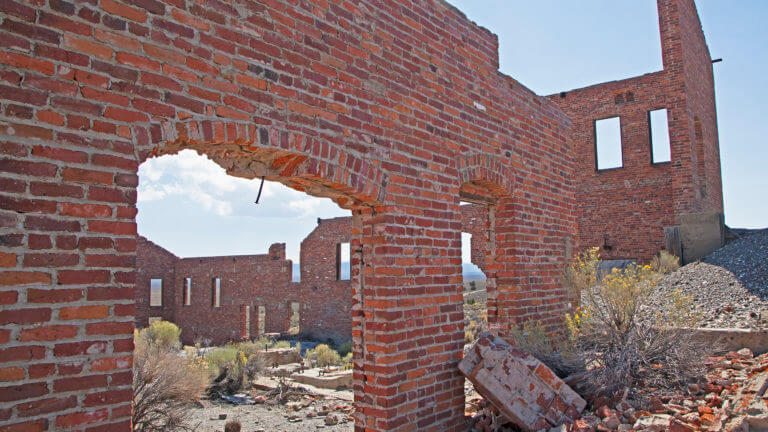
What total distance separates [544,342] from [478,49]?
3569 mm

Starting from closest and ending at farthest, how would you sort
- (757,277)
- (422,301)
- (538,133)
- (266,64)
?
(266,64), (422,301), (538,133), (757,277)

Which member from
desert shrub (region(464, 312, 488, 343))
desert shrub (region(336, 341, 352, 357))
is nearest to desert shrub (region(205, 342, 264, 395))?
desert shrub (region(336, 341, 352, 357))

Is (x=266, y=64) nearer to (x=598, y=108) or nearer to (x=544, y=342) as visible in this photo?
(x=544, y=342)

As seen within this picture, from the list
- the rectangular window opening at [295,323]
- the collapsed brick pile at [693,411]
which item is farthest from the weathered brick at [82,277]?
the rectangular window opening at [295,323]

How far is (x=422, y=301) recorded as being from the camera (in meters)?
4.44

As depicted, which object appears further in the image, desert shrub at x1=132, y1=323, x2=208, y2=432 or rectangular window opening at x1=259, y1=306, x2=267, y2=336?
rectangular window opening at x1=259, y1=306, x2=267, y2=336

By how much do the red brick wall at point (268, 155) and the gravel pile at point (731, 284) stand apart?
3285mm

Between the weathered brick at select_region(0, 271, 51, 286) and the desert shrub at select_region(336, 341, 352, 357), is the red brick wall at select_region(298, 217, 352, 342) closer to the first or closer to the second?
the desert shrub at select_region(336, 341, 352, 357)

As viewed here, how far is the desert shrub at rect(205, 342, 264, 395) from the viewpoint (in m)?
10.7

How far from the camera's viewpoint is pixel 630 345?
505cm

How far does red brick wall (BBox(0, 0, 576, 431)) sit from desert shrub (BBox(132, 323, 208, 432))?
4.32m

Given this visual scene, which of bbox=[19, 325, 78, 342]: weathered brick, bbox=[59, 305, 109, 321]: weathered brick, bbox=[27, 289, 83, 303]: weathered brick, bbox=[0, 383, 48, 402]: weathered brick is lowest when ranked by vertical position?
bbox=[0, 383, 48, 402]: weathered brick

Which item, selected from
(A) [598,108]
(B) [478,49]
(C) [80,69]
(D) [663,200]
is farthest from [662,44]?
(C) [80,69]

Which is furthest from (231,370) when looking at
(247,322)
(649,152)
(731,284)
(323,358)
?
(649,152)
